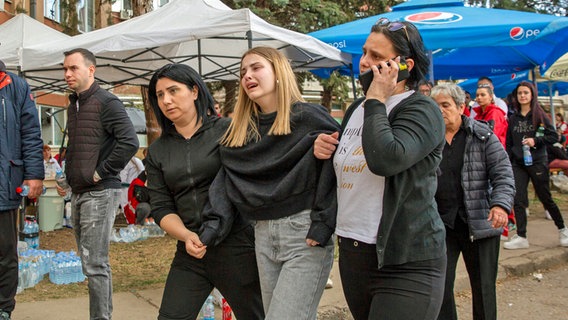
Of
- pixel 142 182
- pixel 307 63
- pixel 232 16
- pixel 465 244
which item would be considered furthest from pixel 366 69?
pixel 142 182

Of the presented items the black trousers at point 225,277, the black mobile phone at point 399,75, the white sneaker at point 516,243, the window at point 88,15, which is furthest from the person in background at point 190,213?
the window at point 88,15

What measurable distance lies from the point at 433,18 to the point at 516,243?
3.06 m

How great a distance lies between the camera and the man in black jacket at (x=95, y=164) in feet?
Result: 12.9

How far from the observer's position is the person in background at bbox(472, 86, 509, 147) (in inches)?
233

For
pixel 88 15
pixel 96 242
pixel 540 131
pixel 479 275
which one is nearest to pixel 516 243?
pixel 540 131

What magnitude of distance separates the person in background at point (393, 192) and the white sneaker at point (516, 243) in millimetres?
5314

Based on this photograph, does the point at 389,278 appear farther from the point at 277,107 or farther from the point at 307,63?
the point at 307,63

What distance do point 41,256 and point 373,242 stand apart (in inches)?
206

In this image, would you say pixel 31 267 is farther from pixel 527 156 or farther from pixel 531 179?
pixel 531 179

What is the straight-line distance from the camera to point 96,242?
13.0ft

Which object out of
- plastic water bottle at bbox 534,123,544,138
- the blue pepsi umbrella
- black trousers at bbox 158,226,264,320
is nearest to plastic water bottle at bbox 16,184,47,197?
black trousers at bbox 158,226,264,320

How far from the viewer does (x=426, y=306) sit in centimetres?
225

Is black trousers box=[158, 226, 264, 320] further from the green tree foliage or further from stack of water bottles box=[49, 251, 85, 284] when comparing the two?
the green tree foliage

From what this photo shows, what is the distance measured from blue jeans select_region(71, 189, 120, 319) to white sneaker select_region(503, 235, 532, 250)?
205 inches
